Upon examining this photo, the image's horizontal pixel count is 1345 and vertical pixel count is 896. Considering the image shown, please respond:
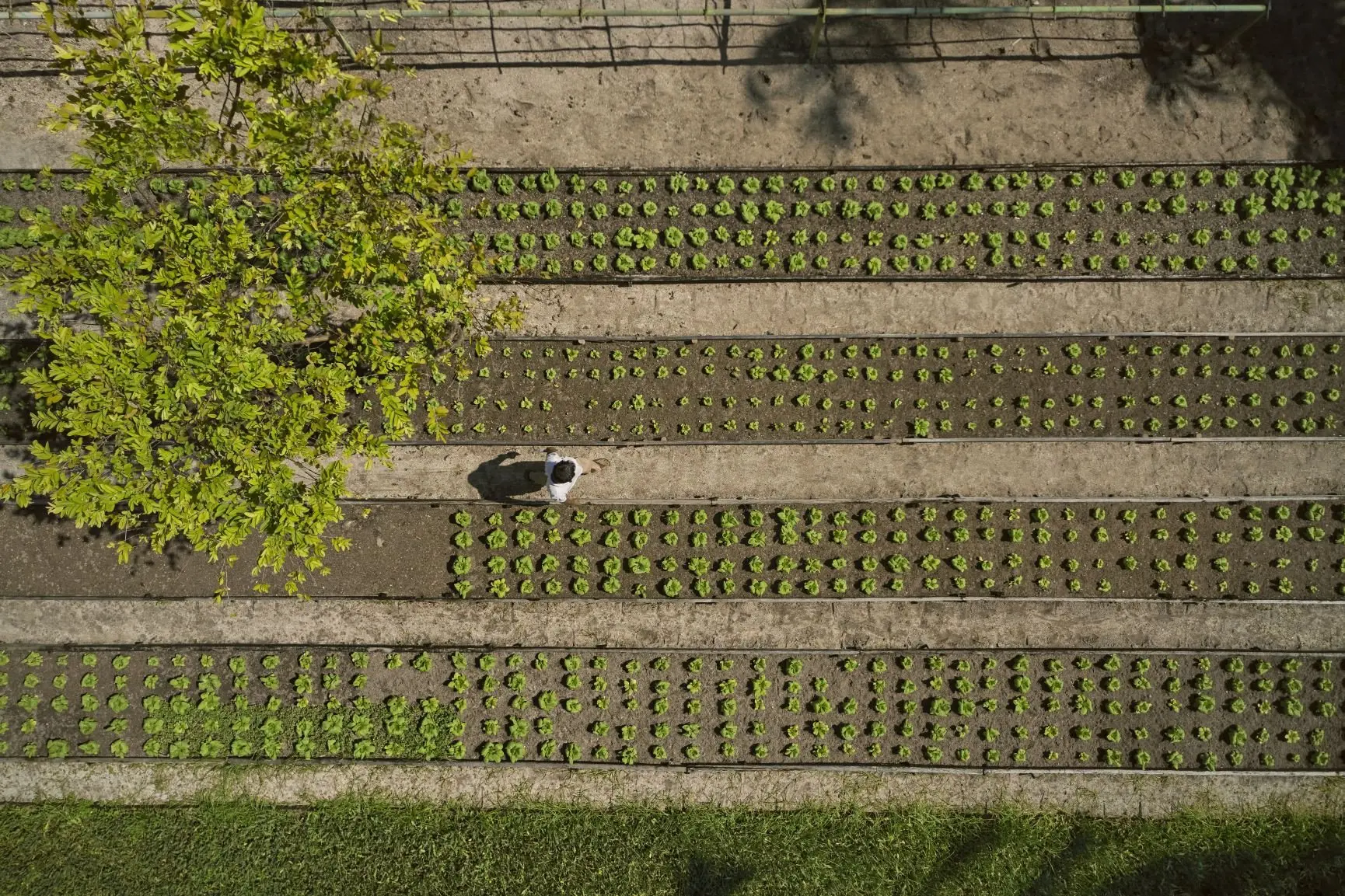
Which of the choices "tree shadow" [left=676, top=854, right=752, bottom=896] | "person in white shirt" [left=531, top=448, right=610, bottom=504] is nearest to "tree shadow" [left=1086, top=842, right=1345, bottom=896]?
"tree shadow" [left=676, top=854, right=752, bottom=896]

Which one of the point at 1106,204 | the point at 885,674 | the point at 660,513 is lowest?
the point at 885,674

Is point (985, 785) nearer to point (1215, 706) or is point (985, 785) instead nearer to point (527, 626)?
point (1215, 706)

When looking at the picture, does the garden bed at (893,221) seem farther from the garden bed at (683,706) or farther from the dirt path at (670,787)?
the dirt path at (670,787)

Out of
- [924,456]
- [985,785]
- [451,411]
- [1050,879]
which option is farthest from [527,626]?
[1050,879]

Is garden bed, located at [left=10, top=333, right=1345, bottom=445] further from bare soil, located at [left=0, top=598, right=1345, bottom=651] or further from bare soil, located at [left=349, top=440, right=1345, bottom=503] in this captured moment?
bare soil, located at [left=0, top=598, right=1345, bottom=651]

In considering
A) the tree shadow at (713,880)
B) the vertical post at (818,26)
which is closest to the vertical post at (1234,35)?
the vertical post at (818,26)

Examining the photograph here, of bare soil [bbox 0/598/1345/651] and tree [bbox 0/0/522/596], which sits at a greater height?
tree [bbox 0/0/522/596]
